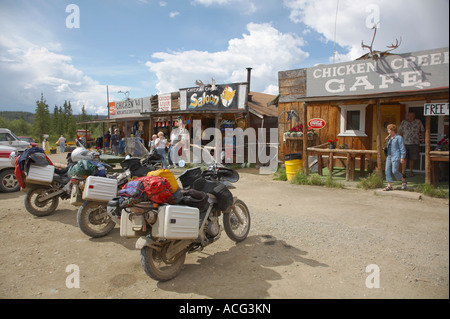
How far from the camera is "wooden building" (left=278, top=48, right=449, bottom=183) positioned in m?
9.07

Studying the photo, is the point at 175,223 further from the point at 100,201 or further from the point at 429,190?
the point at 429,190

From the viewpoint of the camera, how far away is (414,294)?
125 inches

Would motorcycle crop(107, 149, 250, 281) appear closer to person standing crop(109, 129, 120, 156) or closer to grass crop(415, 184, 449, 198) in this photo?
grass crop(415, 184, 449, 198)

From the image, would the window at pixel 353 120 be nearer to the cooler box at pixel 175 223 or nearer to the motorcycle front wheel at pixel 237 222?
the motorcycle front wheel at pixel 237 222

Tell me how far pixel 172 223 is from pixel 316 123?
9687 mm

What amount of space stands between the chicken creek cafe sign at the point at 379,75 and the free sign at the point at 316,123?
1039mm

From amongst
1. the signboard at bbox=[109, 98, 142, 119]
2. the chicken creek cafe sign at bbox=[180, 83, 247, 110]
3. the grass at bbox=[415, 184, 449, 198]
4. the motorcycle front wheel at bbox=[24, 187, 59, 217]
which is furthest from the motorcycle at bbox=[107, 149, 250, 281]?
the signboard at bbox=[109, 98, 142, 119]

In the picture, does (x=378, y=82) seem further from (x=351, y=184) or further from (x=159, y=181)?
(x=159, y=181)

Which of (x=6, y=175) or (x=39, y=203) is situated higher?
(x=6, y=175)

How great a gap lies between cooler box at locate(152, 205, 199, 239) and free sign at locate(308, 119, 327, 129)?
30.6 ft

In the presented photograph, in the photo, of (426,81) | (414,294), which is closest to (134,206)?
(414,294)

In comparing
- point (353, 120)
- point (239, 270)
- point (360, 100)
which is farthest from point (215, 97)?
point (239, 270)

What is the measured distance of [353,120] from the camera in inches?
452


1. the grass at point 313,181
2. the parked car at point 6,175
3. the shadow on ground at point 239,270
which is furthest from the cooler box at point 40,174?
the grass at point 313,181
